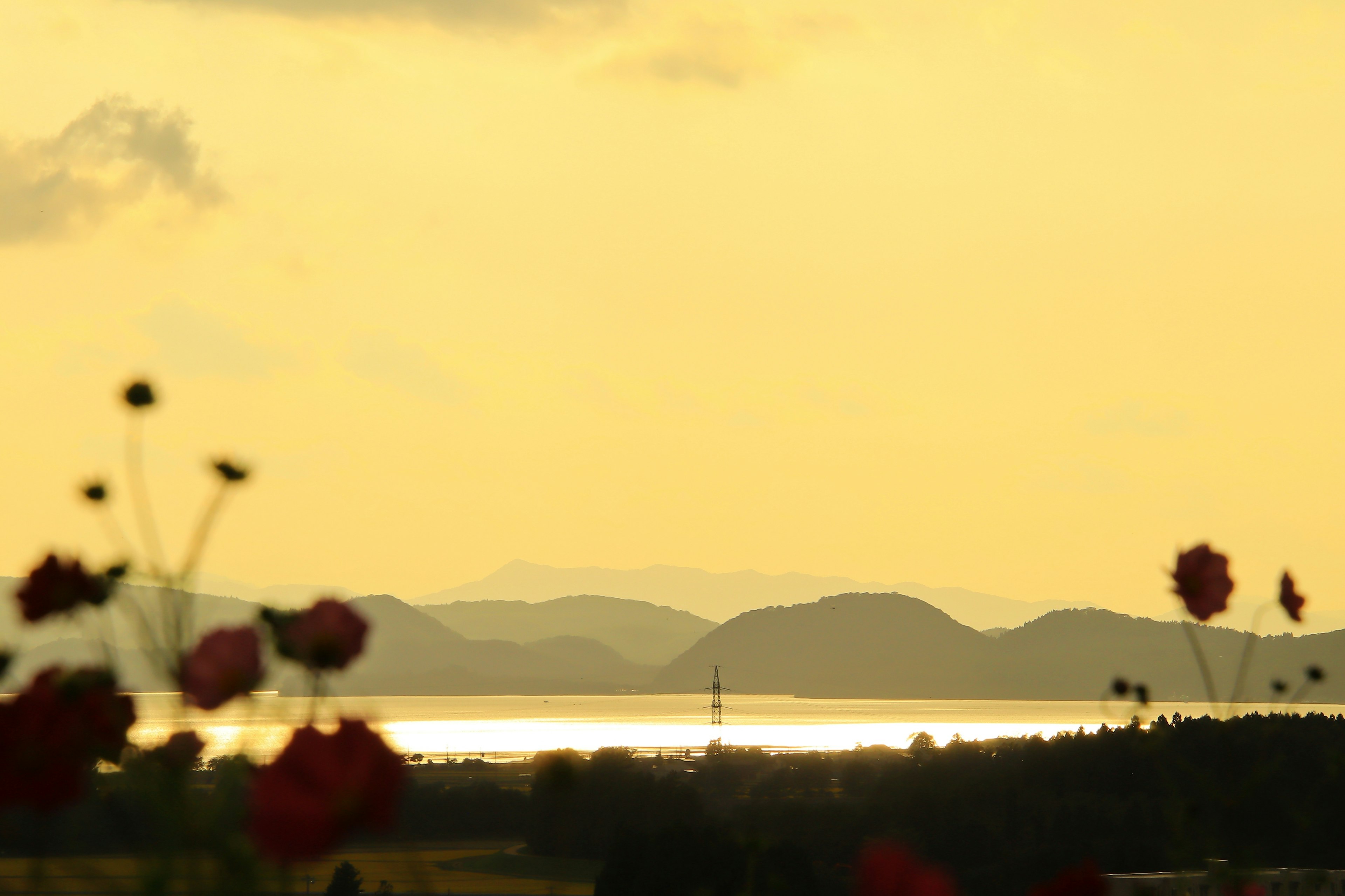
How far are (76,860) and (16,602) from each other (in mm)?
873

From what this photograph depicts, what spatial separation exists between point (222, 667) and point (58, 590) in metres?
0.41

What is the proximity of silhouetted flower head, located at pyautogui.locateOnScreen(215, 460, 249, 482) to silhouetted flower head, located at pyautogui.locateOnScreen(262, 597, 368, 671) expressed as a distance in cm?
35

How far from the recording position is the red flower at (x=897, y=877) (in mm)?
1858

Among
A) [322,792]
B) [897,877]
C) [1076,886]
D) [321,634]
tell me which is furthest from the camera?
[321,634]

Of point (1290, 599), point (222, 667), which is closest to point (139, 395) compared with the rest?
point (222, 667)

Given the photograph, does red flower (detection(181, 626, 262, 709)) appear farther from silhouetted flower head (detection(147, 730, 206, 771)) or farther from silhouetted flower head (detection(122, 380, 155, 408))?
silhouetted flower head (detection(122, 380, 155, 408))

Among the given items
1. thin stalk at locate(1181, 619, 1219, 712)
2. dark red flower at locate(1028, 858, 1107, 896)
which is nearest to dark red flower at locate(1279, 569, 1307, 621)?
thin stalk at locate(1181, 619, 1219, 712)

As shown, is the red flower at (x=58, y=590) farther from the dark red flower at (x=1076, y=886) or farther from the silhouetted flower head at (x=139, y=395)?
the dark red flower at (x=1076, y=886)

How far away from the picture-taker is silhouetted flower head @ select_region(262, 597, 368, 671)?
2.17 m

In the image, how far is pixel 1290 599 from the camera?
3.95 metres

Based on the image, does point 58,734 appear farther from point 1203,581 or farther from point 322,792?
point 1203,581

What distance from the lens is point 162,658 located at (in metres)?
2.44

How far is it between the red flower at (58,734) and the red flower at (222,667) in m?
0.13

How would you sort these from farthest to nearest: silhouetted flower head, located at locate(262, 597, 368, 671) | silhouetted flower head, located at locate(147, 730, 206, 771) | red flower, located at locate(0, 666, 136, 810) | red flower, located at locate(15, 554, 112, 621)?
red flower, located at locate(15, 554, 112, 621) < silhouetted flower head, located at locate(147, 730, 206, 771) < silhouetted flower head, located at locate(262, 597, 368, 671) < red flower, located at locate(0, 666, 136, 810)
